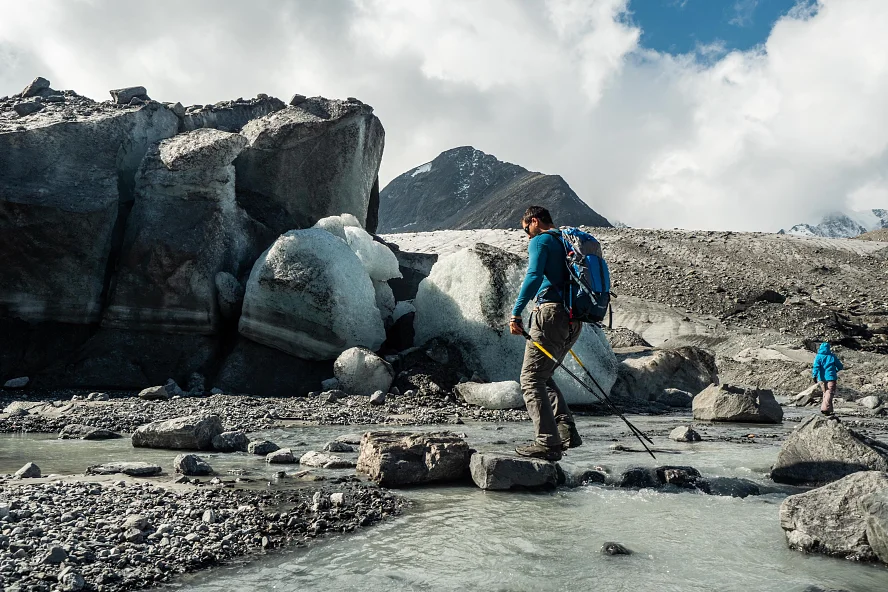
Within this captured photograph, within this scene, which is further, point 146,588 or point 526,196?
point 526,196

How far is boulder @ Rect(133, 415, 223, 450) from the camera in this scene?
23.4 feet

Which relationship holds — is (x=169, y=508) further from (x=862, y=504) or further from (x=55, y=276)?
(x=55, y=276)

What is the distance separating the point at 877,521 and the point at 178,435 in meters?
6.02

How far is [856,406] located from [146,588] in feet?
50.3

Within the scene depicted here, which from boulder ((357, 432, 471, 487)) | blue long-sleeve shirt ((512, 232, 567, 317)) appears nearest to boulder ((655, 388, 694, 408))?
blue long-sleeve shirt ((512, 232, 567, 317))

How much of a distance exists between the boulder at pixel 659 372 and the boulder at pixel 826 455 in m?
7.88

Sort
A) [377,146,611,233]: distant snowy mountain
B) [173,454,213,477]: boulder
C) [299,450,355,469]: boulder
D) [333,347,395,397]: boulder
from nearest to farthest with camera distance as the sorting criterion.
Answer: [173,454,213,477]: boulder, [299,450,355,469]: boulder, [333,347,395,397]: boulder, [377,146,611,233]: distant snowy mountain

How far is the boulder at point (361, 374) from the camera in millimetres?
12203

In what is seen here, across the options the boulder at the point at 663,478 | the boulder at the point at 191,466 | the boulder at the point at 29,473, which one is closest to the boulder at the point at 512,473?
the boulder at the point at 663,478

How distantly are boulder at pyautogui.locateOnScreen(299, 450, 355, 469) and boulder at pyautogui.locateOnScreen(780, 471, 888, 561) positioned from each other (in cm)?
347

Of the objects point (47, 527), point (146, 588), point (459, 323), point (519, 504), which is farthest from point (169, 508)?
point (459, 323)

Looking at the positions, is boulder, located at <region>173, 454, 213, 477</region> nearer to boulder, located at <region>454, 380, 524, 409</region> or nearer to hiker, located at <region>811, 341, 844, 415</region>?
boulder, located at <region>454, 380, 524, 409</region>

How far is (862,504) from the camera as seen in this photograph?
3785mm

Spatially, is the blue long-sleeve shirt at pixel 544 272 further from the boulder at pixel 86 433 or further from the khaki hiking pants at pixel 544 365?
the boulder at pixel 86 433
